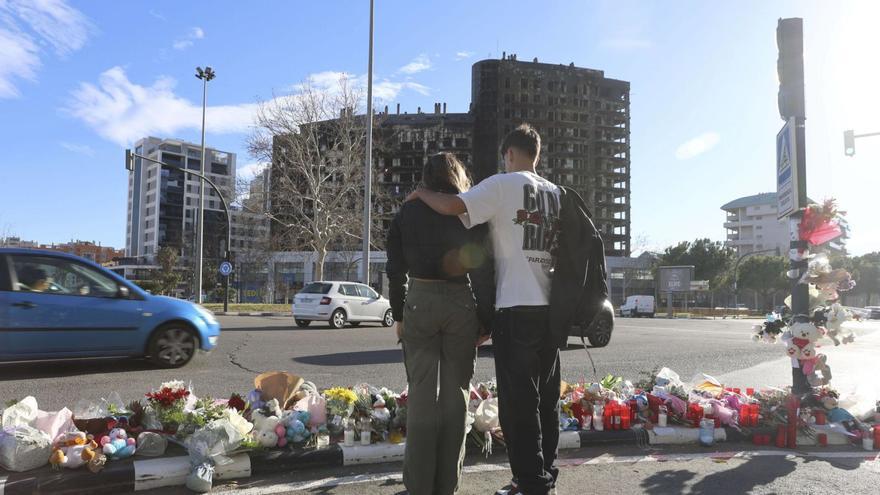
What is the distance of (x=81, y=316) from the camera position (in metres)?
7.44

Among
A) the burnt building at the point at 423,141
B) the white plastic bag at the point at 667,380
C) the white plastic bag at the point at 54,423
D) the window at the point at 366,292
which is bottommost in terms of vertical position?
the white plastic bag at the point at 54,423

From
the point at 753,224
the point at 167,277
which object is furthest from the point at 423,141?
the point at 753,224

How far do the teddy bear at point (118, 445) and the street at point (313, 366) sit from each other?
2.73m

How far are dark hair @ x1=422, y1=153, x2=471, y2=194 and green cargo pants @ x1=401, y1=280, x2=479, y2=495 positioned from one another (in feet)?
1.84

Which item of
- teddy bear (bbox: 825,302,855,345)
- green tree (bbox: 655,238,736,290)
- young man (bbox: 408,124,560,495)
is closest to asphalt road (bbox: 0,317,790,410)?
teddy bear (bbox: 825,302,855,345)

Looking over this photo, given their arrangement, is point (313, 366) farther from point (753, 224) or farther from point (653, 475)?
point (753, 224)

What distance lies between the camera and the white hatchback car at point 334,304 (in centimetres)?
1798

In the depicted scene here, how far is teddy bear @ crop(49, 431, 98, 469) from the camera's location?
10.6 feet

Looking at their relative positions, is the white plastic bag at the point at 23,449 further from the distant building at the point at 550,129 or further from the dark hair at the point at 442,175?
the distant building at the point at 550,129

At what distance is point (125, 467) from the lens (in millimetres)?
3287

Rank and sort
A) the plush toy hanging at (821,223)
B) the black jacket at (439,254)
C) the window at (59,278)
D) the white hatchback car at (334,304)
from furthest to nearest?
the white hatchback car at (334,304) < the window at (59,278) < the plush toy hanging at (821,223) < the black jacket at (439,254)

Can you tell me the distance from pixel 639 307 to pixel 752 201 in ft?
293

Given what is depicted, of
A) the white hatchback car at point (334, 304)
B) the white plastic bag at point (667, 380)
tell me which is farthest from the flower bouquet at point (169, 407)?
the white hatchback car at point (334, 304)

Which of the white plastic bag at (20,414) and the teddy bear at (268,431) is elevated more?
the white plastic bag at (20,414)
